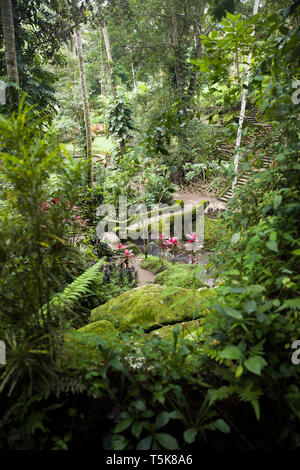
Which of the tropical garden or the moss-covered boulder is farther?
the moss-covered boulder

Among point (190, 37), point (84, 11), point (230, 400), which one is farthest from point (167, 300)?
point (190, 37)

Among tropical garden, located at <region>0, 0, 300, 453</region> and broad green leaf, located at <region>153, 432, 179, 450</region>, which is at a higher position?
tropical garden, located at <region>0, 0, 300, 453</region>

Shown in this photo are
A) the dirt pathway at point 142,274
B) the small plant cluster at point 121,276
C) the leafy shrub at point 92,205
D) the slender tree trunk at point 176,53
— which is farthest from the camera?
the slender tree trunk at point 176,53

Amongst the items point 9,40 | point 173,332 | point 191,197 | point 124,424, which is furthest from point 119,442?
point 191,197

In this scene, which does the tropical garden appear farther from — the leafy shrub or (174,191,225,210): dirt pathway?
(174,191,225,210): dirt pathway

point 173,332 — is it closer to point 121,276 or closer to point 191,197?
point 121,276

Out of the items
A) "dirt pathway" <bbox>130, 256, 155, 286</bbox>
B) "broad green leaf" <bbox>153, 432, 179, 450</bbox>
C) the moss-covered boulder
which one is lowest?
"dirt pathway" <bbox>130, 256, 155, 286</bbox>

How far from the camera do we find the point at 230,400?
100 cm

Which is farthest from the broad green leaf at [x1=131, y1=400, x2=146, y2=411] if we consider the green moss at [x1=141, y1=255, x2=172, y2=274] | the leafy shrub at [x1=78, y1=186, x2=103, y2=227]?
the leafy shrub at [x1=78, y1=186, x2=103, y2=227]

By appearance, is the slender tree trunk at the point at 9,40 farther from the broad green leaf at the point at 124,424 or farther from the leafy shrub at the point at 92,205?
the broad green leaf at the point at 124,424

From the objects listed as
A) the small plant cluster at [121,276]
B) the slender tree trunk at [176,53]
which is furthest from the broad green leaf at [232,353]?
the slender tree trunk at [176,53]

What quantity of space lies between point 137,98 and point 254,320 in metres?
13.6

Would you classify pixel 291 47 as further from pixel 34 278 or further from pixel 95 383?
pixel 95 383

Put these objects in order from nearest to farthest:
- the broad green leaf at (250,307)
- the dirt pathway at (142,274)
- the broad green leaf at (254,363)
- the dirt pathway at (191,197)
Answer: the broad green leaf at (254,363), the broad green leaf at (250,307), the dirt pathway at (142,274), the dirt pathway at (191,197)
